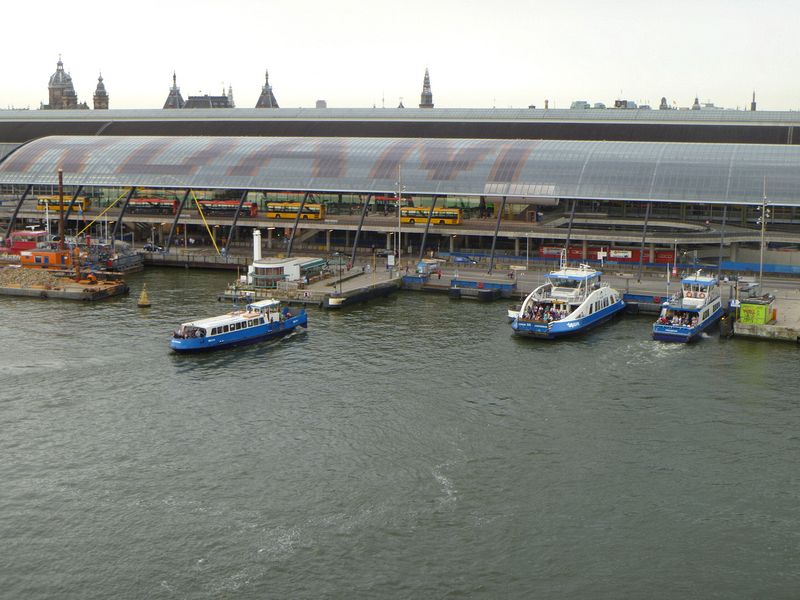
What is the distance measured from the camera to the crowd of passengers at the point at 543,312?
254 ft

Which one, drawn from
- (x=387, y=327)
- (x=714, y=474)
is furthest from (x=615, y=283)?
(x=714, y=474)

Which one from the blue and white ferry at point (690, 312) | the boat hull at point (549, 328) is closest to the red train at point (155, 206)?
the boat hull at point (549, 328)

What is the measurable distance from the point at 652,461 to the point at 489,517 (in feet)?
37.5

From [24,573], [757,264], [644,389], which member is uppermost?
[757,264]

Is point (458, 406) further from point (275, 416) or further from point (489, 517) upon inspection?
point (489, 517)

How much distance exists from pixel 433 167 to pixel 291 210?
19418mm

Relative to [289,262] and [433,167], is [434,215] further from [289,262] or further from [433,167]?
[289,262]

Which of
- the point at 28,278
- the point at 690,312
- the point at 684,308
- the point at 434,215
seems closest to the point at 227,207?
the point at 434,215

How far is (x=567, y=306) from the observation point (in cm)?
7994

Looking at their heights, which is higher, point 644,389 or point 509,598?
point 644,389

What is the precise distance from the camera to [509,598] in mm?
37125

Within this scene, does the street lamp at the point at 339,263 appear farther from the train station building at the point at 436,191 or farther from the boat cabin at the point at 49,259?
the boat cabin at the point at 49,259

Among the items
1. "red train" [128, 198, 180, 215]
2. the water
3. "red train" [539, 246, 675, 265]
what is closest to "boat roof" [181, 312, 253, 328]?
the water

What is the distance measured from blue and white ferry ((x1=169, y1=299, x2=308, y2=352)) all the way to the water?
3.97 ft
